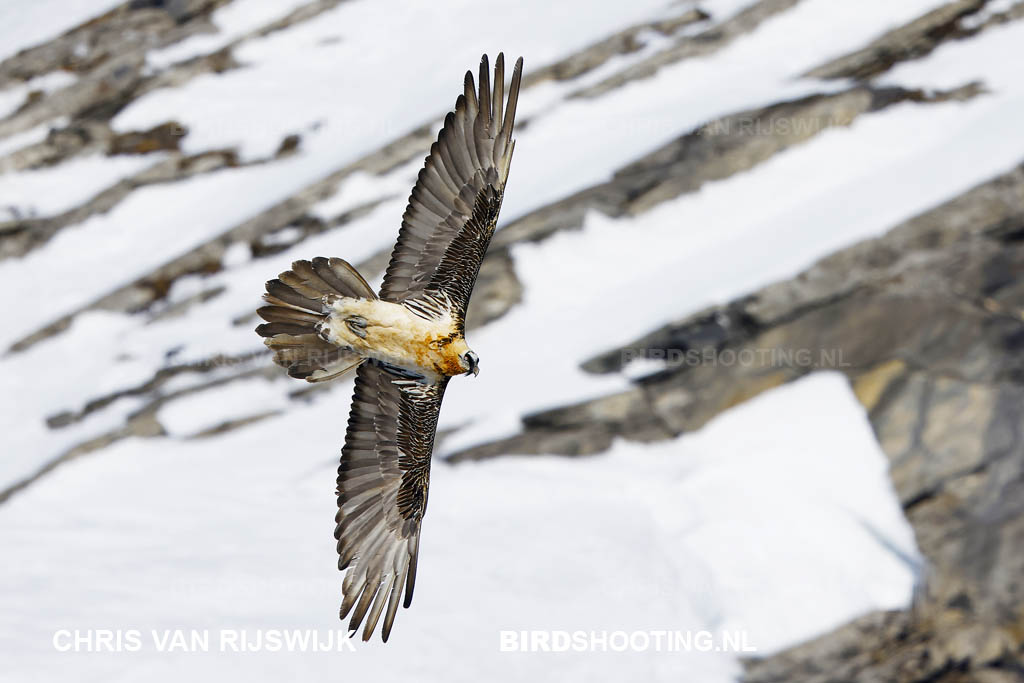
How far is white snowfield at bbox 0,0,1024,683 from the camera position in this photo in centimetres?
1374

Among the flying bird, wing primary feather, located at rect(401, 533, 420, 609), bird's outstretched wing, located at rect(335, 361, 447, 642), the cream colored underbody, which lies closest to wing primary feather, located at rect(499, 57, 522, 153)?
the flying bird

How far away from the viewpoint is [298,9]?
22.8 metres

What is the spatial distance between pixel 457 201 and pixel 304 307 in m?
1.60

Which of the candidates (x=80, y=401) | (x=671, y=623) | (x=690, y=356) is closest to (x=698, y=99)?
(x=690, y=356)

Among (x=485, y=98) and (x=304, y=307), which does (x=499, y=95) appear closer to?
(x=485, y=98)

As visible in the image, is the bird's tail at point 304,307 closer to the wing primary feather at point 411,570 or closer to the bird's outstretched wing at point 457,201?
the bird's outstretched wing at point 457,201

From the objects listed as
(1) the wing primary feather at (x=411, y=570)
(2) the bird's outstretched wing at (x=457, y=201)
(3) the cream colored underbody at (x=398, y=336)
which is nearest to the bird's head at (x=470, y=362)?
(3) the cream colored underbody at (x=398, y=336)

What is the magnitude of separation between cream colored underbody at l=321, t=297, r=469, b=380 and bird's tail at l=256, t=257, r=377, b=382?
8 centimetres

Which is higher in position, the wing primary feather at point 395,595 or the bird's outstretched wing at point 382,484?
the bird's outstretched wing at point 382,484

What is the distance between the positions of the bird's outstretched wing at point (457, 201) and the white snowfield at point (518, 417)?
680 cm

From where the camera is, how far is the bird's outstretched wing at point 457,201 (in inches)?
315

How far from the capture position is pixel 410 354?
7387mm

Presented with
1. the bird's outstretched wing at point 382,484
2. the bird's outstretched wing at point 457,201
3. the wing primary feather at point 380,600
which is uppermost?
the bird's outstretched wing at point 457,201

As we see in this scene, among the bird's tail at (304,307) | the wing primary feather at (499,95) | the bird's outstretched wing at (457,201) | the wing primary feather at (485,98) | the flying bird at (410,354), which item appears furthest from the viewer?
the bird's outstretched wing at (457,201)
